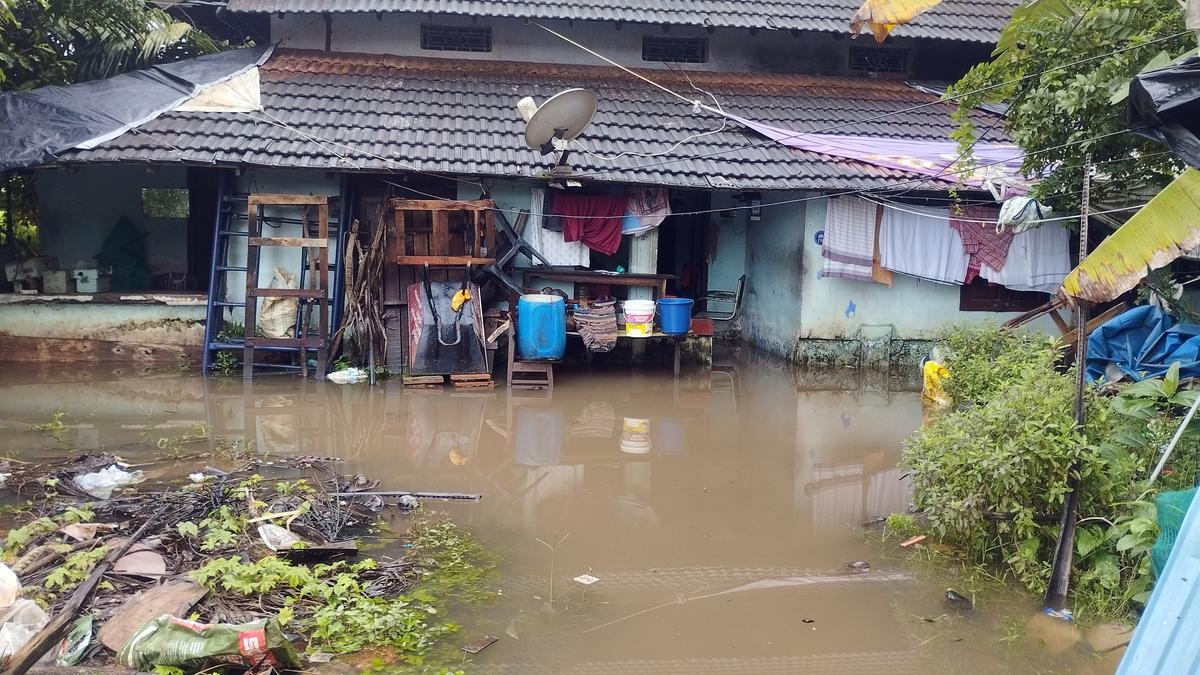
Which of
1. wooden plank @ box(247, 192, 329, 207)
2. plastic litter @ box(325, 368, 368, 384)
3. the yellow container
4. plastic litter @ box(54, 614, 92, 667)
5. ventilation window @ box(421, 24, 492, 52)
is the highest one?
ventilation window @ box(421, 24, 492, 52)

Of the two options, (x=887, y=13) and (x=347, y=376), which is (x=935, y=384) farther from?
(x=347, y=376)

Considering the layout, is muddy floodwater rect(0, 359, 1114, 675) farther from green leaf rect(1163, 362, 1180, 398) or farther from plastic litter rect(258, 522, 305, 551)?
green leaf rect(1163, 362, 1180, 398)

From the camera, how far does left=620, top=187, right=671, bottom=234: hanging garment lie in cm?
1121

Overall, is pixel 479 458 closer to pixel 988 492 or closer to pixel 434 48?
pixel 988 492

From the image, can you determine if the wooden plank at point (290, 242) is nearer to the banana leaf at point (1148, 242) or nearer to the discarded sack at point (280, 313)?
the discarded sack at point (280, 313)

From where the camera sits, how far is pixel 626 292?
1156 cm

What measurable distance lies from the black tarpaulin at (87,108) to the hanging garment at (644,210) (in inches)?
210

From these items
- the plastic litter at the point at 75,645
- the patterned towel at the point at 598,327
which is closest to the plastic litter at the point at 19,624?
the plastic litter at the point at 75,645

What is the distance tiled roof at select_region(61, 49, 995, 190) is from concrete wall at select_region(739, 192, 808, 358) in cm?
105

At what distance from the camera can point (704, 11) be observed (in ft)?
41.6

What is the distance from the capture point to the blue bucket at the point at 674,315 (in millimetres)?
10828

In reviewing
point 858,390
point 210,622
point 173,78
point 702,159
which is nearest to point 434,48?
point 173,78

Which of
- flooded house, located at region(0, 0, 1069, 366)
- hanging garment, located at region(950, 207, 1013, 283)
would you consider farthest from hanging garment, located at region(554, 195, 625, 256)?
hanging garment, located at region(950, 207, 1013, 283)

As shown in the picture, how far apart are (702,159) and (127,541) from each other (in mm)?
8081
